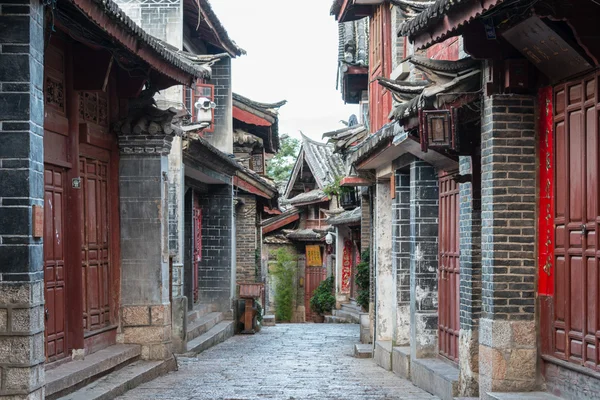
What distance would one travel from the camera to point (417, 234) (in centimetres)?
1149

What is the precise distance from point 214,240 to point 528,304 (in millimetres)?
14347

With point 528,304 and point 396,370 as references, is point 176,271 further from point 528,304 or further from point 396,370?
point 528,304

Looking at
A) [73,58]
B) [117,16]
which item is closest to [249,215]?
[73,58]

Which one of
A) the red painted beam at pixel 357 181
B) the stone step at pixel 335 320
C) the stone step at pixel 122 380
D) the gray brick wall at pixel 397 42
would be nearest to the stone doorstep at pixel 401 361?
the stone step at pixel 122 380

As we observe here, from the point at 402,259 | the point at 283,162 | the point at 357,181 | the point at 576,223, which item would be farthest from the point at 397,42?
the point at 283,162

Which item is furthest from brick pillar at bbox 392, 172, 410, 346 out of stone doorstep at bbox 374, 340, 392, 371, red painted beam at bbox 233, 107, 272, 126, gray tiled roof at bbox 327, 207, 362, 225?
red painted beam at bbox 233, 107, 272, 126

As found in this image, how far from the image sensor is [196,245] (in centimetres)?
1992

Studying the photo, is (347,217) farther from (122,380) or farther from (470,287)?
(470,287)

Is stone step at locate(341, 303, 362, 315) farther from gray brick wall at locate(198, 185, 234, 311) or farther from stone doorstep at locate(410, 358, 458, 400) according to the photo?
stone doorstep at locate(410, 358, 458, 400)

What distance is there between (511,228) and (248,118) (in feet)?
57.4

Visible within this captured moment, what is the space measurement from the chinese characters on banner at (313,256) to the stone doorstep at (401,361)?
2090 centimetres

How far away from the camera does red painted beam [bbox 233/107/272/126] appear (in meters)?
24.4

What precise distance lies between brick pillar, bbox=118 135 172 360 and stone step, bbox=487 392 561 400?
5.17 m

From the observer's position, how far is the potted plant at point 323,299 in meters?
29.7
